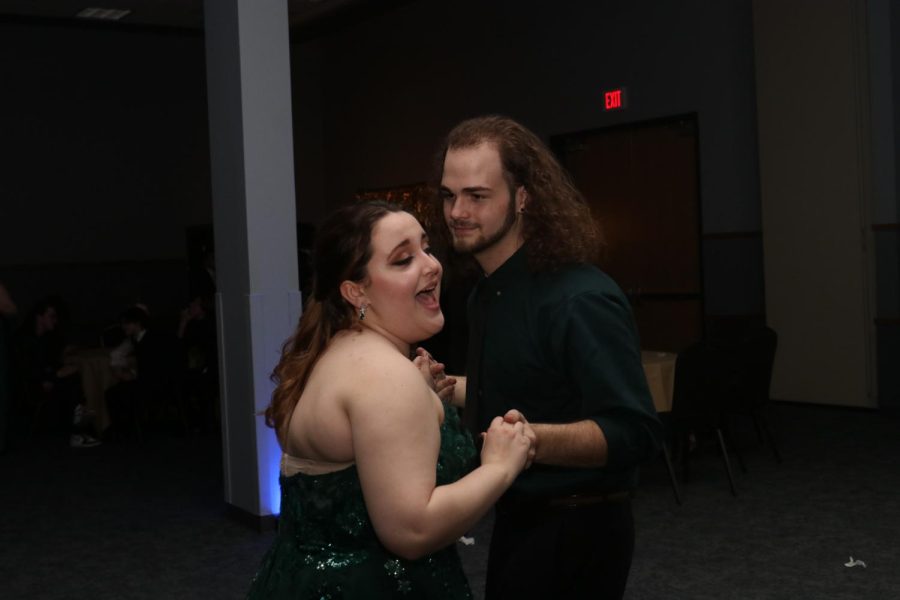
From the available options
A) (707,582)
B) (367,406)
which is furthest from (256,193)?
(367,406)

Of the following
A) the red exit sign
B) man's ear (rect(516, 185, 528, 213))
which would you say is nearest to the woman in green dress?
man's ear (rect(516, 185, 528, 213))

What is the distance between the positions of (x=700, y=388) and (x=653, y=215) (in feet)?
13.8

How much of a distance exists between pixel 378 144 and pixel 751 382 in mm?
7618

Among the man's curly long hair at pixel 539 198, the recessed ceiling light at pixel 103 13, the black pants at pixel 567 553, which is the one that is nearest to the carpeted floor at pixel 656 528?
the black pants at pixel 567 553

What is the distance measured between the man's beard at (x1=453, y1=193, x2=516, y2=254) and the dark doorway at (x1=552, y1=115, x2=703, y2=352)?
7745 mm

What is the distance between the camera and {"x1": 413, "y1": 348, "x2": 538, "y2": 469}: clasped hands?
1867mm

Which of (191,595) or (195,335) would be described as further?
(195,335)

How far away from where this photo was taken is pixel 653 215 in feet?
33.1

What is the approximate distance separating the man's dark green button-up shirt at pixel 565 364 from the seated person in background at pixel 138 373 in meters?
6.81

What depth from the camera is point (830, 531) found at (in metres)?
5.32

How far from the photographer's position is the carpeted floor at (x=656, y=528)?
476 centimetres

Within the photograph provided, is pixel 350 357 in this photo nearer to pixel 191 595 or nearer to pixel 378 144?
pixel 191 595

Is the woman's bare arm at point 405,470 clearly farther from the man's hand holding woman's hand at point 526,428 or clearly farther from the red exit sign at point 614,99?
the red exit sign at point 614,99

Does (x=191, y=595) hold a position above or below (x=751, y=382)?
below
